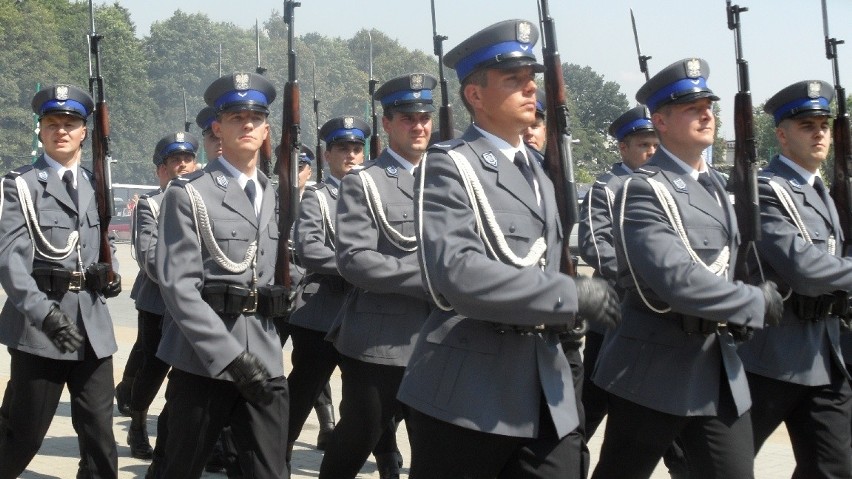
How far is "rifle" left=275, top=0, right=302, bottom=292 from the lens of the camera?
548 centimetres

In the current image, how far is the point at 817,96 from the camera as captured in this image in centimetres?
571

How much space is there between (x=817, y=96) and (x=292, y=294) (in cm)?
236

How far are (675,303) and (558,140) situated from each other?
69 cm

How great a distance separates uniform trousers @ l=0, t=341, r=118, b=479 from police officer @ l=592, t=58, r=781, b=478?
7.47 feet

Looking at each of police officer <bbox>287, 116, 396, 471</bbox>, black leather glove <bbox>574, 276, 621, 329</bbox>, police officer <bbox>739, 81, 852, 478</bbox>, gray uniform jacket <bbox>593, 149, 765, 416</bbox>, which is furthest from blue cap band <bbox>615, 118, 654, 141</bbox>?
black leather glove <bbox>574, 276, 621, 329</bbox>

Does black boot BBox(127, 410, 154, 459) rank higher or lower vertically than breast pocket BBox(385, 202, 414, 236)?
lower

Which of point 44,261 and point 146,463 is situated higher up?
point 44,261

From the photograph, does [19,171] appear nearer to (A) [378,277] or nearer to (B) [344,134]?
(A) [378,277]

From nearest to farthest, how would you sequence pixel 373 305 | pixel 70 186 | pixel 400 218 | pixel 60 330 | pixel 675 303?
pixel 675 303 → pixel 60 330 → pixel 373 305 → pixel 400 218 → pixel 70 186

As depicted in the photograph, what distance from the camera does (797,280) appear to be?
526 cm

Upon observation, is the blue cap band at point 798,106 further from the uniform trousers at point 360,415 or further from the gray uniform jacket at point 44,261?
the gray uniform jacket at point 44,261

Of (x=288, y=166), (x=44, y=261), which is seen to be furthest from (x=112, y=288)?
(x=288, y=166)

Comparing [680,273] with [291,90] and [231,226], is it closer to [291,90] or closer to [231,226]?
[231,226]

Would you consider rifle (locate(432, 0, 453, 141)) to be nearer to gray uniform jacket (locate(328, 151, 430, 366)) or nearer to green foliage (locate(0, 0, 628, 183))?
gray uniform jacket (locate(328, 151, 430, 366))
